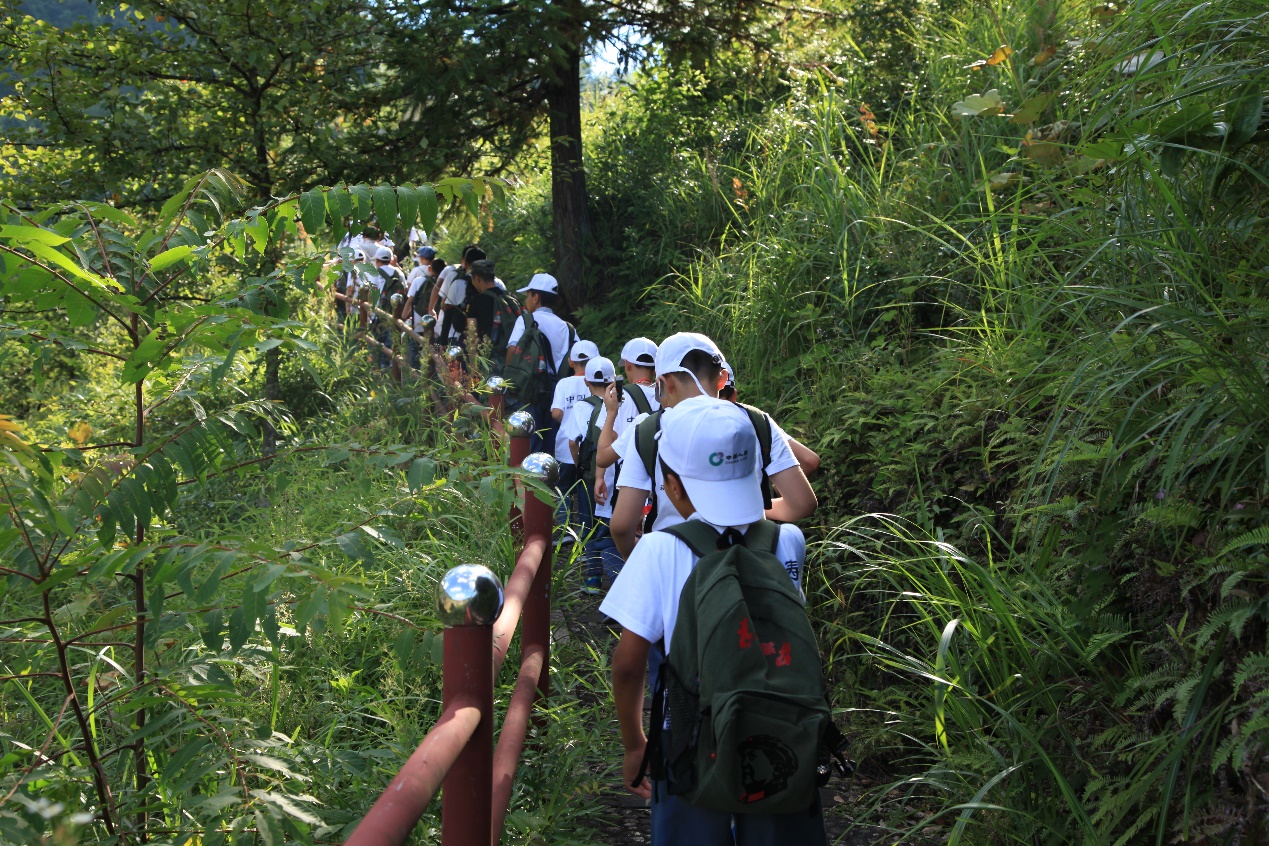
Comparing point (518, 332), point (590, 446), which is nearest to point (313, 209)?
point (590, 446)

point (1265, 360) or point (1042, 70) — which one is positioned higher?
point (1042, 70)

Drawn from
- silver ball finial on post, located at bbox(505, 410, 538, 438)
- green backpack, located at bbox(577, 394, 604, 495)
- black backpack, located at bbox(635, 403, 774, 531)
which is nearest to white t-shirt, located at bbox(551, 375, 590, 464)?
green backpack, located at bbox(577, 394, 604, 495)

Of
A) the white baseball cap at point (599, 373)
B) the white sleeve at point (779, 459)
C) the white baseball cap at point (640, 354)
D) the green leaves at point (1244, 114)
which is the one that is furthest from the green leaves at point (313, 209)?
the white baseball cap at point (599, 373)

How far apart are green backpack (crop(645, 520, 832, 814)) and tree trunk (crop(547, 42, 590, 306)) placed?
10.2 meters

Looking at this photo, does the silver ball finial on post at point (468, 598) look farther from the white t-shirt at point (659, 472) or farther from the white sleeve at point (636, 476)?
A: the white sleeve at point (636, 476)

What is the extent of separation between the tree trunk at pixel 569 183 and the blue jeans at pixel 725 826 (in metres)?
10.3

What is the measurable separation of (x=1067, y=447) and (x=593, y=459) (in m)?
3.99

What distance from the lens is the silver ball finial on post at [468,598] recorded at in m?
1.88

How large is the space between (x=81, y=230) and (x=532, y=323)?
20.9 ft

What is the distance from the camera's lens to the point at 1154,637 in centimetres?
310

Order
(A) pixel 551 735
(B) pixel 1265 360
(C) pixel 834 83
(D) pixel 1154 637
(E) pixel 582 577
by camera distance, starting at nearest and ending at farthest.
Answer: (B) pixel 1265 360, (D) pixel 1154 637, (A) pixel 551 735, (E) pixel 582 577, (C) pixel 834 83

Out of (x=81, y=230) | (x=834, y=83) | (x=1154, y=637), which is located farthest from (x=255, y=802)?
(x=834, y=83)

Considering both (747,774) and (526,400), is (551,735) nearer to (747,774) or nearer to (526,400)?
(747,774)

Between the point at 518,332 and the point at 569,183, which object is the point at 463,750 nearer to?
the point at 518,332
